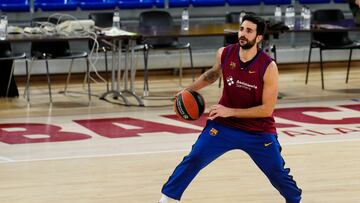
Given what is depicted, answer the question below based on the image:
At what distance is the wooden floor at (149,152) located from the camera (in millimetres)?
7602

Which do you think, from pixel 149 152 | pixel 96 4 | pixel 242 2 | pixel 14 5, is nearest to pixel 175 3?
pixel 242 2

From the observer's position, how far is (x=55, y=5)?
45.3ft

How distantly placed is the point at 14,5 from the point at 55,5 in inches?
26.2

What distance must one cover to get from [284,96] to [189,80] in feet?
6.26

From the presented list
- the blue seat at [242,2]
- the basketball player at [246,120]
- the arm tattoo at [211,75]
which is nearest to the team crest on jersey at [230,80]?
the basketball player at [246,120]

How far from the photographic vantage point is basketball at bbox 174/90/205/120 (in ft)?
21.5

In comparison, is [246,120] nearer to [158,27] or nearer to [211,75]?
[211,75]

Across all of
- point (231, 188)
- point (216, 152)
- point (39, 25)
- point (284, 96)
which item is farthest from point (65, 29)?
point (216, 152)

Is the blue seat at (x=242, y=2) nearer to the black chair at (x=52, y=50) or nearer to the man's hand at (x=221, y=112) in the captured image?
the black chair at (x=52, y=50)

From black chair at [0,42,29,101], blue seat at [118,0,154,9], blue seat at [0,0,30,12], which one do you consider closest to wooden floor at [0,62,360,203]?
black chair at [0,42,29,101]

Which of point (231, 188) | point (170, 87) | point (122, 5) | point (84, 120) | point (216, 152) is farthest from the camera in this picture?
point (122, 5)

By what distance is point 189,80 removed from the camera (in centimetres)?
1373

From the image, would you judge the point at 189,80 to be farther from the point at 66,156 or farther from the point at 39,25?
the point at 66,156

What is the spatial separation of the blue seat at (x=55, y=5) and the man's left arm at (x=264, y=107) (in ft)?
25.9
